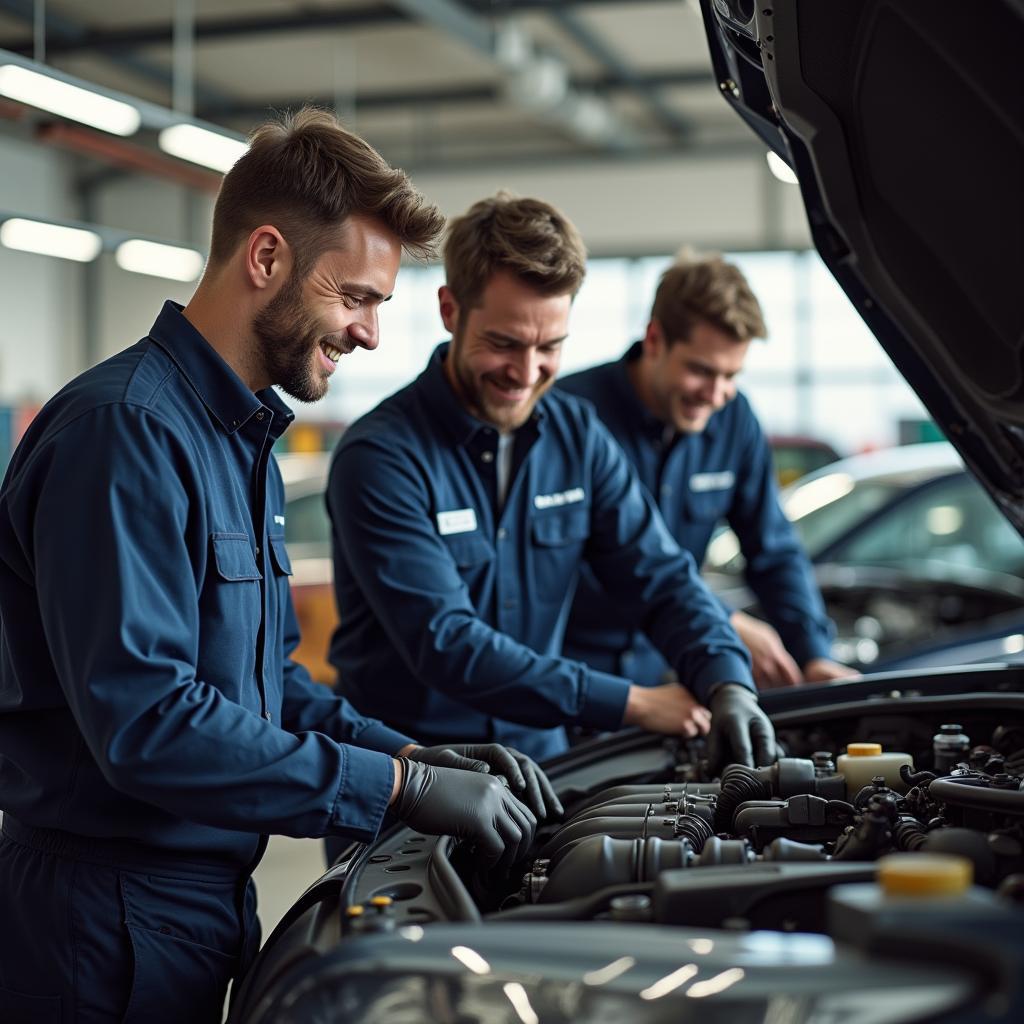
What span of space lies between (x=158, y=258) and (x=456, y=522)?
5.79 meters

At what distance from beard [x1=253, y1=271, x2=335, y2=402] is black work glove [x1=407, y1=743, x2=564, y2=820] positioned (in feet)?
1.84

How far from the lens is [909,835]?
1.54 m

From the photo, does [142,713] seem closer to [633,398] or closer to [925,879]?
[925,879]

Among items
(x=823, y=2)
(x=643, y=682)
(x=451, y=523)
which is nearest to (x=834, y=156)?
(x=823, y=2)

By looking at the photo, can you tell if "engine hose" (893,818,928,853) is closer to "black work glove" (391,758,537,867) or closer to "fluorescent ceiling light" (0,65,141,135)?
"black work glove" (391,758,537,867)

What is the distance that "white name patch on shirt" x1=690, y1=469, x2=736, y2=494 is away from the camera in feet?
10.8

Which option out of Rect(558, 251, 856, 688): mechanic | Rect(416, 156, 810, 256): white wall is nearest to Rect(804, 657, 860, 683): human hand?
Rect(558, 251, 856, 688): mechanic

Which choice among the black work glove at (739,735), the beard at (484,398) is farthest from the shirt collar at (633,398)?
the black work glove at (739,735)

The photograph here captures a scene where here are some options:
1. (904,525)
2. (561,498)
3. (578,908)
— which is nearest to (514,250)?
(561,498)

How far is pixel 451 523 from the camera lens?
2.41m

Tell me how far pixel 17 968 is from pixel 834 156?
5.20 ft

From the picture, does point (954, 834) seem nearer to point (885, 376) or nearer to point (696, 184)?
point (696, 184)

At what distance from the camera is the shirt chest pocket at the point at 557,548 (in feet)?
8.33

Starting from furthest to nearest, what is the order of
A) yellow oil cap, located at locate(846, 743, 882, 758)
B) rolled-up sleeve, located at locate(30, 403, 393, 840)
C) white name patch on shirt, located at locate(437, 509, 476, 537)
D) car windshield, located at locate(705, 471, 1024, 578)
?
car windshield, located at locate(705, 471, 1024, 578), white name patch on shirt, located at locate(437, 509, 476, 537), yellow oil cap, located at locate(846, 743, 882, 758), rolled-up sleeve, located at locate(30, 403, 393, 840)
